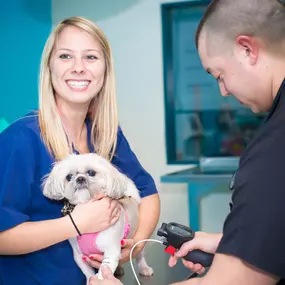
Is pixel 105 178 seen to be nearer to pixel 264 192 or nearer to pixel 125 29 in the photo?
pixel 264 192

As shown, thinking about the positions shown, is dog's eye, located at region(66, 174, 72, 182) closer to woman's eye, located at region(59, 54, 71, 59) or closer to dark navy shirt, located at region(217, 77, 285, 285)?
woman's eye, located at region(59, 54, 71, 59)

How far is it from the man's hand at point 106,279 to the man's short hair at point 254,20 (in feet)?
2.14

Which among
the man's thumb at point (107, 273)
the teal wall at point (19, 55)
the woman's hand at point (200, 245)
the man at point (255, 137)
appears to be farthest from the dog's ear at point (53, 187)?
the teal wall at point (19, 55)

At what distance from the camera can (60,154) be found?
1.36 metres

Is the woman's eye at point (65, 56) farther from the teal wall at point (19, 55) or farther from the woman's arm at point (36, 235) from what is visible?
the teal wall at point (19, 55)

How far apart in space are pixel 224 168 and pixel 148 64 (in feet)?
3.26

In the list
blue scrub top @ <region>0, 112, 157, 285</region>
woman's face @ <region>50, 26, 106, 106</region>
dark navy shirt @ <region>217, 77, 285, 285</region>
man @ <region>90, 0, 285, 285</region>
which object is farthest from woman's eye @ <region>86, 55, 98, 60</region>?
dark navy shirt @ <region>217, 77, 285, 285</region>

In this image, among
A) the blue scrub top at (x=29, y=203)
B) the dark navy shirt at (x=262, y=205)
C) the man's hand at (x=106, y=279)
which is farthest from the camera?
the blue scrub top at (x=29, y=203)

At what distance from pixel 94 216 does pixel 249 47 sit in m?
0.64

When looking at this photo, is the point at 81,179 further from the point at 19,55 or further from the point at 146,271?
the point at 19,55

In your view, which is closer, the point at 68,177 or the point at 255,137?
the point at 255,137

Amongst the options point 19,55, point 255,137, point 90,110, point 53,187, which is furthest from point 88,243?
point 19,55

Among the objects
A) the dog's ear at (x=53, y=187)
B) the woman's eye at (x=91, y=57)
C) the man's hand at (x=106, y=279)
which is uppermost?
the woman's eye at (x=91, y=57)

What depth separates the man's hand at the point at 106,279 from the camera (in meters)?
1.15
